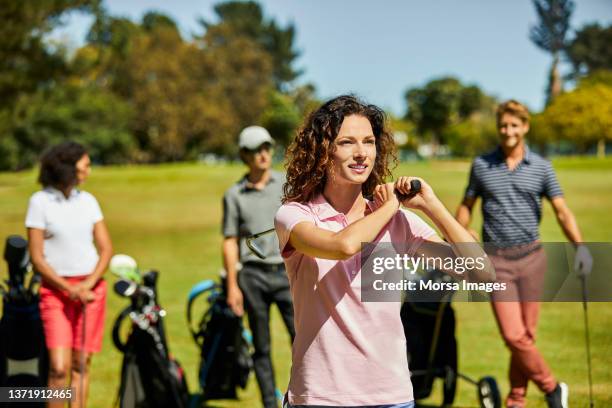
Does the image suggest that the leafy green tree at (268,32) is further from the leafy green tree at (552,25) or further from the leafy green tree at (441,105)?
the leafy green tree at (552,25)

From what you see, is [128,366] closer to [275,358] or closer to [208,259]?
[275,358]

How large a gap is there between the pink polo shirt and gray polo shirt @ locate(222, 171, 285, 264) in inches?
116

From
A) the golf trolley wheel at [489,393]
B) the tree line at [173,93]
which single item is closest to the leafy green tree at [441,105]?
the tree line at [173,93]

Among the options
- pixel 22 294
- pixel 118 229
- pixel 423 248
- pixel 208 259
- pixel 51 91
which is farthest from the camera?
pixel 51 91

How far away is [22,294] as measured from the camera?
4801 millimetres

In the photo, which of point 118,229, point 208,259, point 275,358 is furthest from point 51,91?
point 275,358

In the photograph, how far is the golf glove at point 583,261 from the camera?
3.33 meters

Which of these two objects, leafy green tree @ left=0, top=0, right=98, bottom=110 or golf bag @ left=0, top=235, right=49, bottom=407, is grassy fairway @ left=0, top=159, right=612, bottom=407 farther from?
leafy green tree @ left=0, top=0, right=98, bottom=110

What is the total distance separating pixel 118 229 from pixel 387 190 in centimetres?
2218

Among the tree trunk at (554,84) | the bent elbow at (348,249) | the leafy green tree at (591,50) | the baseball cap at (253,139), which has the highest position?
the leafy green tree at (591,50)

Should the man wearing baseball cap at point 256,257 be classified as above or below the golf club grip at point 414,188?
below

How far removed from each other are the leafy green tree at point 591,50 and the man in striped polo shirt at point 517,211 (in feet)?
12.6

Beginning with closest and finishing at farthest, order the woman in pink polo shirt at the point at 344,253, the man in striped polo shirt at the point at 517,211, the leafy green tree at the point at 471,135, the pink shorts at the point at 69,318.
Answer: the woman in pink polo shirt at the point at 344,253 < the pink shorts at the point at 69,318 < the man in striped polo shirt at the point at 517,211 < the leafy green tree at the point at 471,135

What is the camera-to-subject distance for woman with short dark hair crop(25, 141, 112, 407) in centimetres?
484
